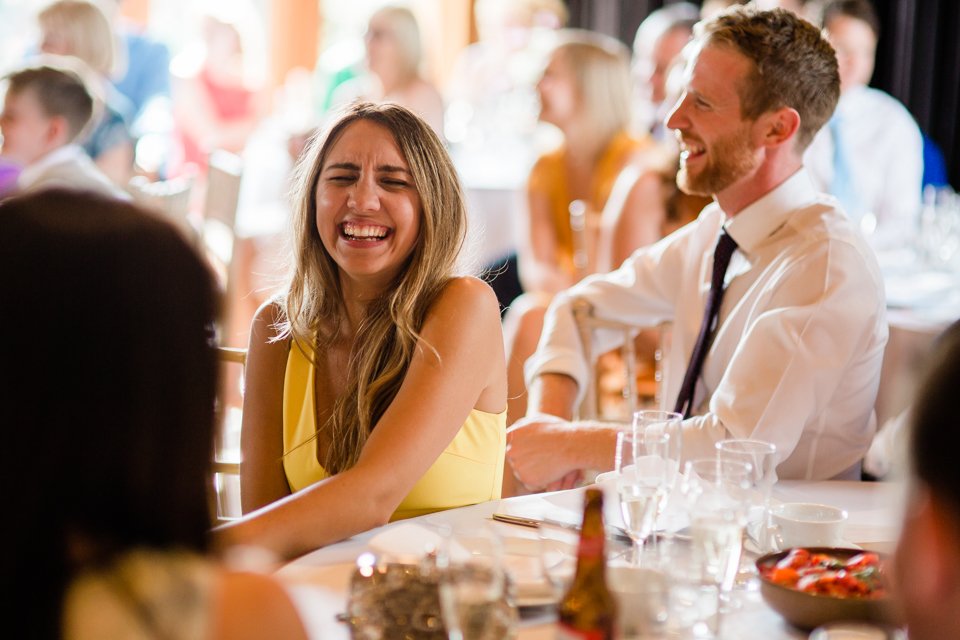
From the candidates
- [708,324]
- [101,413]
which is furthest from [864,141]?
[101,413]

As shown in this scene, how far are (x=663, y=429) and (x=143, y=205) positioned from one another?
832 millimetres

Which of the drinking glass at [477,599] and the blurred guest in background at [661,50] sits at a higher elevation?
the blurred guest in background at [661,50]

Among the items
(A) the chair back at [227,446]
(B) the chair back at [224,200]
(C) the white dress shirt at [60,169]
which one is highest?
(C) the white dress shirt at [60,169]

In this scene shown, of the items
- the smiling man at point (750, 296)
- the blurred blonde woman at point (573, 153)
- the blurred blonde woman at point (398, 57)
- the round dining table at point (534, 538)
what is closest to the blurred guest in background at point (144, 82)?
the blurred blonde woman at point (398, 57)

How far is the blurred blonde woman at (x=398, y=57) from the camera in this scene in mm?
6168

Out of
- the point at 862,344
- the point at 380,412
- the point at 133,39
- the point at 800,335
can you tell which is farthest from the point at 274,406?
the point at 133,39

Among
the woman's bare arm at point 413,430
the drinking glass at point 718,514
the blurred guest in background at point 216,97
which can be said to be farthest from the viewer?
the blurred guest in background at point 216,97

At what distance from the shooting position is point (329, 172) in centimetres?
203

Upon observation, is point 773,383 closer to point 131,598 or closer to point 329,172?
point 329,172

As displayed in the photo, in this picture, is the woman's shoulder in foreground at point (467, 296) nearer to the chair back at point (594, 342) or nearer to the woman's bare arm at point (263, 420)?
the woman's bare arm at point (263, 420)

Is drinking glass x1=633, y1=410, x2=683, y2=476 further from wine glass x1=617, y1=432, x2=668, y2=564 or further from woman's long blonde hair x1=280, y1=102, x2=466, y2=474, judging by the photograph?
woman's long blonde hair x1=280, y1=102, x2=466, y2=474

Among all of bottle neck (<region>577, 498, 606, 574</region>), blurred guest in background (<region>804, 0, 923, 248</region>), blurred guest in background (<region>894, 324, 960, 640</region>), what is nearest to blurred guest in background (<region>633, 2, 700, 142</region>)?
blurred guest in background (<region>804, 0, 923, 248</region>)

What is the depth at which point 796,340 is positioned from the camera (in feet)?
6.86

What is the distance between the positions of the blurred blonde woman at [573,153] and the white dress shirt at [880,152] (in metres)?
1.05
